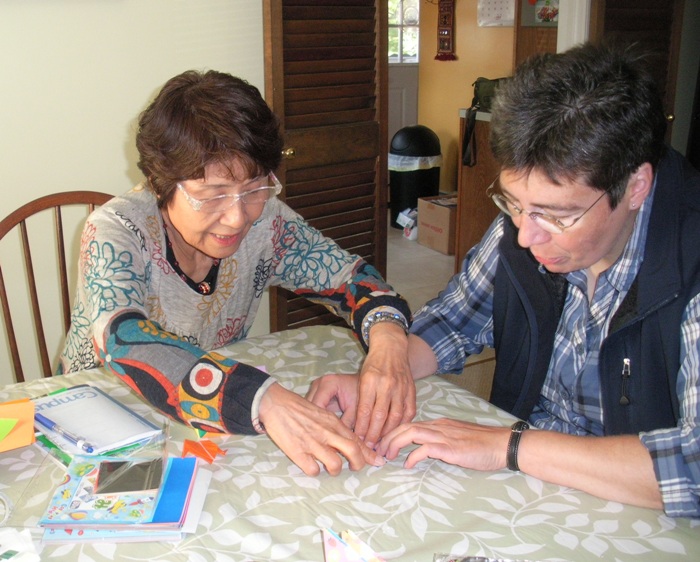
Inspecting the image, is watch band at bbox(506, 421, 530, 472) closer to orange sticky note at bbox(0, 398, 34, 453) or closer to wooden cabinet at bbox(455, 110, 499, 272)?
orange sticky note at bbox(0, 398, 34, 453)

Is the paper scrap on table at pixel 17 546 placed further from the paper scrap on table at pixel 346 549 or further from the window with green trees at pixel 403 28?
the window with green trees at pixel 403 28

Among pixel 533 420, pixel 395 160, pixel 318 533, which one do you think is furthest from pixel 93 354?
pixel 395 160

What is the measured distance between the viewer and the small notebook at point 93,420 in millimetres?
1113

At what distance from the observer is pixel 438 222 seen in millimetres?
4777

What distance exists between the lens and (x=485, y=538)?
0.93 metres

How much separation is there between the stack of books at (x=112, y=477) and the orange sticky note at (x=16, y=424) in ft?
0.06

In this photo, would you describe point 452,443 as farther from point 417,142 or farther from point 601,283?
point 417,142

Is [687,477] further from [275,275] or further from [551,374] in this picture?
[275,275]

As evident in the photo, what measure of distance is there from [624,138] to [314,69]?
5.93 ft

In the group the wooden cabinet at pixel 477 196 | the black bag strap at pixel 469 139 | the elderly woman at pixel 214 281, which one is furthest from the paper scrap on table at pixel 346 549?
the black bag strap at pixel 469 139

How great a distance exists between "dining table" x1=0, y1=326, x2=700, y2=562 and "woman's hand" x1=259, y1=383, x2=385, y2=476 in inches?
0.8

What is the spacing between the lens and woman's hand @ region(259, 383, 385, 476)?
107 cm

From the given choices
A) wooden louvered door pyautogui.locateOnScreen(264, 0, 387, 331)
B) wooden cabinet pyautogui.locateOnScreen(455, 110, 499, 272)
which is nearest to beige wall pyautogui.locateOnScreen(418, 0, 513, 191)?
wooden cabinet pyautogui.locateOnScreen(455, 110, 499, 272)

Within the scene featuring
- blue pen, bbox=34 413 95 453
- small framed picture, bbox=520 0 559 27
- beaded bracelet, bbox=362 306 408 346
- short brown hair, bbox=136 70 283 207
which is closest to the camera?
blue pen, bbox=34 413 95 453
